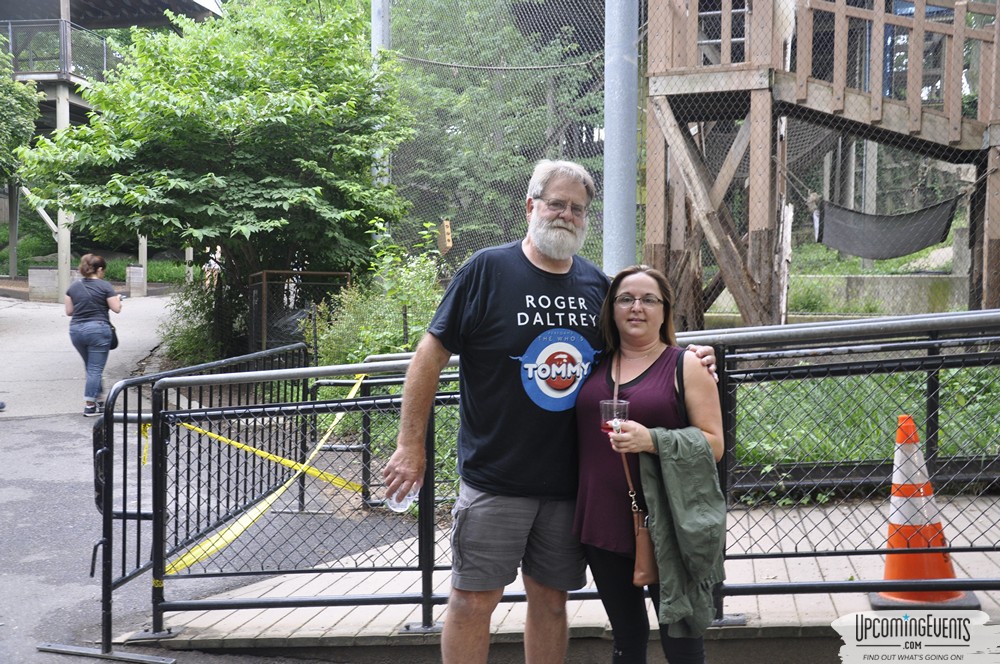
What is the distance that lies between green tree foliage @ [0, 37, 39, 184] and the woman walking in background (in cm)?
1059

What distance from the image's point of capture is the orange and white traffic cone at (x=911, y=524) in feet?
12.8

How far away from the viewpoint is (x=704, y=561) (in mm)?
2768

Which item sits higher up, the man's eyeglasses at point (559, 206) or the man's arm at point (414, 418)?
the man's eyeglasses at point (559, 206)

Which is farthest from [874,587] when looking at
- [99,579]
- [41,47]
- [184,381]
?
[41,47]

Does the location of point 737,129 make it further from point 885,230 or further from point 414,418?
point 414,418

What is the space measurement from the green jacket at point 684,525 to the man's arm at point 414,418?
2.50 ft

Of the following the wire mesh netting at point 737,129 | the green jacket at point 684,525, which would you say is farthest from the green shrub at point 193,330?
the green jacket at point 684,525

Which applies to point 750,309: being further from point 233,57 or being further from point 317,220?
point 233,57

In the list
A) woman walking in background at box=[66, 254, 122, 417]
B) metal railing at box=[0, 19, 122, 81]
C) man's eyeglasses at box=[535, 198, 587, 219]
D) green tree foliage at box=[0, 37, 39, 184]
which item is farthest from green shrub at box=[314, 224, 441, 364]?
metal railing at box=[0, 19, 122, 81]

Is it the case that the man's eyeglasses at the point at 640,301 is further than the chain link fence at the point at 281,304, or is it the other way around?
the chain link fence at the point at 281,304

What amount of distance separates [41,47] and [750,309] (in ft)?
69.7

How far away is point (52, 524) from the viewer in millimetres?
6496

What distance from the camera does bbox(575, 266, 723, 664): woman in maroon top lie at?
2885 millimetres

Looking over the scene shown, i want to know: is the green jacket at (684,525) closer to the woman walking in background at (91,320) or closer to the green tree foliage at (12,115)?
the woman walking in background at (91,320)
